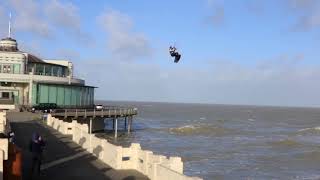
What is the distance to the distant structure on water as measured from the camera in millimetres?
61688

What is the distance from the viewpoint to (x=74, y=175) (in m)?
15.2

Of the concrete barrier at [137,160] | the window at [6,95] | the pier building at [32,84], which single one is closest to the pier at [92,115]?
the pier building at [32,84]

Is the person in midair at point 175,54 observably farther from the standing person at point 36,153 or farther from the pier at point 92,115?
the pier at point 92,115

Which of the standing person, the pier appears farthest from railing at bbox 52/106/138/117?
the standing person

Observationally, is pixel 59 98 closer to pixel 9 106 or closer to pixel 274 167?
pixel 9 106

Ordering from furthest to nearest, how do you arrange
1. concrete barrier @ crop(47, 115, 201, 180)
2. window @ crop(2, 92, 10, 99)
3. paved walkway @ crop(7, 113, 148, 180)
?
window @ crop(2, 92, 10, 99) → paved walkway @ crop(7, 113, 148, 180) → concrete barrier @ crop(47, 115, 201, 180)

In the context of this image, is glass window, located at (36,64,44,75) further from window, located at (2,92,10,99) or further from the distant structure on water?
window, located at (2,92,10,99)

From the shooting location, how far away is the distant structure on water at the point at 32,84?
61.7 metres

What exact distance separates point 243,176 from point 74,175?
2126 centimetres

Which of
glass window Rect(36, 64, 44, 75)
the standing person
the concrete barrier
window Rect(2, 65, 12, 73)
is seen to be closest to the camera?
the concrete barrier

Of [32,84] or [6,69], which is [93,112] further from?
[6,69]

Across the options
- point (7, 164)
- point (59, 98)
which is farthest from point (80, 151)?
point (59, 98)

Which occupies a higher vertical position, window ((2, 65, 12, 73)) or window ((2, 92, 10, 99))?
window ((2, 65, 12, 73))

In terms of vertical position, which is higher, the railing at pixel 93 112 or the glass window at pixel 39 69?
the glass window at pixel 39 69
